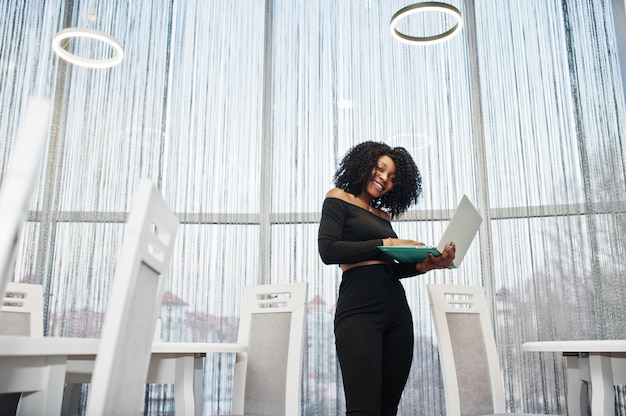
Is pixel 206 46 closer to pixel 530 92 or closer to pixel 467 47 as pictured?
pixel 467 47

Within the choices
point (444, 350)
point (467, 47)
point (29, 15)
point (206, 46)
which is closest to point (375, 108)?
point (467, 47)

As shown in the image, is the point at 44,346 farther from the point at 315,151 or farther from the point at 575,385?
the point at 315,151

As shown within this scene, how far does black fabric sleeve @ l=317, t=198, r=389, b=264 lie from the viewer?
6.37 ft

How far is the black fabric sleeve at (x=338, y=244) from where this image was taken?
194 centimetres

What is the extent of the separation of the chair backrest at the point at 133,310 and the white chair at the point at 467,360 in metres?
1.44

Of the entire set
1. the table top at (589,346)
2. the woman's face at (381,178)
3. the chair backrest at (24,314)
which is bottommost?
the table top at (589,346)

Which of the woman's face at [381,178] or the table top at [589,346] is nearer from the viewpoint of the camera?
the table top at [589,346]

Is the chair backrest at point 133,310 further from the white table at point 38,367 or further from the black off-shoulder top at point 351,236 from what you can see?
the black off-shoulder top at point 351,236

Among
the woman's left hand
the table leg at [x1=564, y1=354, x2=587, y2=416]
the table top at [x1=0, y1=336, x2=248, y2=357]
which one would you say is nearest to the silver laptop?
the woman's left hand

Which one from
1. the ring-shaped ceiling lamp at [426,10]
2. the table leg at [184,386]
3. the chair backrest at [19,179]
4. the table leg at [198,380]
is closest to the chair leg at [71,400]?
the table leg at [198,380]

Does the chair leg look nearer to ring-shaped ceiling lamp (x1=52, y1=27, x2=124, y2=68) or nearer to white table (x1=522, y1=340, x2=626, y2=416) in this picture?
white table (x1=522, y1=340, x2=626, y2=416)

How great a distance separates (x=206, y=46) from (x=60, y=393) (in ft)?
11.8

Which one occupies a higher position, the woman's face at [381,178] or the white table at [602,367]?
the woman's face at [381,178]

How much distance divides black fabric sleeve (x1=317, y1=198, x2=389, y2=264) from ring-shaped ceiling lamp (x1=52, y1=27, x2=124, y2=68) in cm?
249
